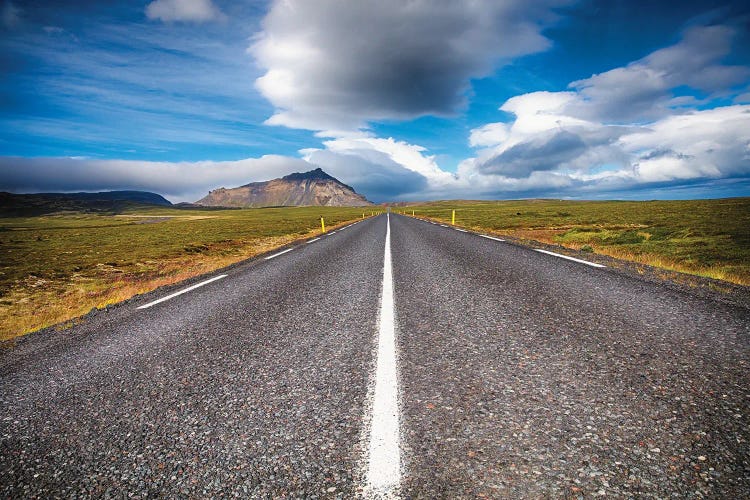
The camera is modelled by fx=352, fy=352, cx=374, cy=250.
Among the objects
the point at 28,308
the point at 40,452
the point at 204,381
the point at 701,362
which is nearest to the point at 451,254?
the point at 701,362

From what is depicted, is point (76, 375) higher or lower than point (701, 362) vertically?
lower

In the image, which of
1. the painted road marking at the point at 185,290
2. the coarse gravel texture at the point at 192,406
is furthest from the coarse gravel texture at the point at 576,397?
the painted road marking at the point at 185,290

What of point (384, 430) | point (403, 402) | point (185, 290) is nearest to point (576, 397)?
point (403, 402)

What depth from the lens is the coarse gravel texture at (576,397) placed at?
190 cm

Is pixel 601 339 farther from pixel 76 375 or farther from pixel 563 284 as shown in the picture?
pixel 76 375

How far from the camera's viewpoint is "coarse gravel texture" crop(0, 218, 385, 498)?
2.04m

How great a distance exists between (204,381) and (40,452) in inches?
44.5

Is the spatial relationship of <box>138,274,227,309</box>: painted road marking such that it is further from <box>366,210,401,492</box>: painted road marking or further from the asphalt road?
<box>366,210,401,492</box>: painted road marking

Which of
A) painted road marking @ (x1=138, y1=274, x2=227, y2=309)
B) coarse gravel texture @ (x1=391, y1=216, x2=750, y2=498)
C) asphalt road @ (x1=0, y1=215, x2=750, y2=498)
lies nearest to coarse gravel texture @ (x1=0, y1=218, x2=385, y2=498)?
asphalt road @ (x1=0, y1=215, x2=750, y2=498)

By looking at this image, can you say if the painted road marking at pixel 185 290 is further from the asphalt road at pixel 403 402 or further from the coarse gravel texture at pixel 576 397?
the coarse gravel texture at pixel 576 397

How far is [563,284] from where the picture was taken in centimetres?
655

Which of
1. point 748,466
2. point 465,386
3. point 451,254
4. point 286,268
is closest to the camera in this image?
point 748,466

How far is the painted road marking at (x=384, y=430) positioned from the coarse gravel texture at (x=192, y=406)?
0.33 feet

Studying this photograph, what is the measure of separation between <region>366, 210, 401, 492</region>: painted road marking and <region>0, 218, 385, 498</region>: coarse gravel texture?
102 mm
